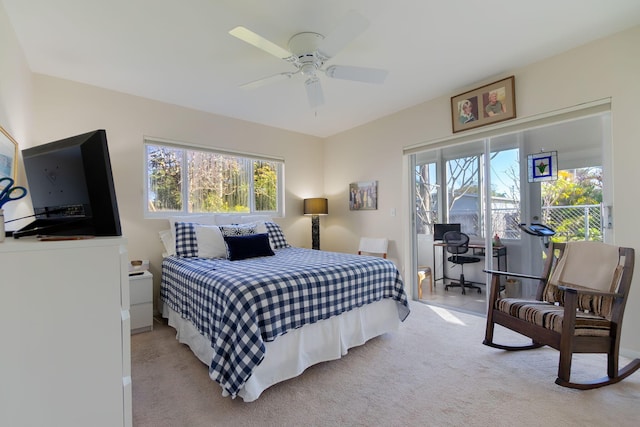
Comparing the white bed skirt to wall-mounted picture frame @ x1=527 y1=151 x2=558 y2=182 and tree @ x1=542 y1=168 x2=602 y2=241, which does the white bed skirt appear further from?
wall-mounted picture frame @ x1=527 y1=151 x2=558 y2=182

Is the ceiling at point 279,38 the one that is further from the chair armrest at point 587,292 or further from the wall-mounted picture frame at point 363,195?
the chair armrest at point 587,292

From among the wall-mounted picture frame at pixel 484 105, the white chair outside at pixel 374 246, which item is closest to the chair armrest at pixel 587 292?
the wall-mounted picture frame at pixel 484 105

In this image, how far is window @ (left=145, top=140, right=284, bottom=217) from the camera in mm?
3463

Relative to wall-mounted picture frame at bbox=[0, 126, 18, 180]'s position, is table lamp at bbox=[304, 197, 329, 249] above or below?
below

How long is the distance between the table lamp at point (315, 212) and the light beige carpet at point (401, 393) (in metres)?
2.21

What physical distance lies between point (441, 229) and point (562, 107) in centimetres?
169

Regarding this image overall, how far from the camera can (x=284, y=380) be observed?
76.7 inches

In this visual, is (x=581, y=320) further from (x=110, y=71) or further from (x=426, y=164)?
(x=110, y=71)

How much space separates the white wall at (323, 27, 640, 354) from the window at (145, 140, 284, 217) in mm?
1473

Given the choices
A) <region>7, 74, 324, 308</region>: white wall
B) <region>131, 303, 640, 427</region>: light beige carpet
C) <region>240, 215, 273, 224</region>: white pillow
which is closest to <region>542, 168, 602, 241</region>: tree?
<region>131, 303, 640, 427</region>: light beige carpet

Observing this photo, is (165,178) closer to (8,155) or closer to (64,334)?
(8,155)

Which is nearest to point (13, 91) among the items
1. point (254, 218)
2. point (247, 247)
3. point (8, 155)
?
point (8, 155)

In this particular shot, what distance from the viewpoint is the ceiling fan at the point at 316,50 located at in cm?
180

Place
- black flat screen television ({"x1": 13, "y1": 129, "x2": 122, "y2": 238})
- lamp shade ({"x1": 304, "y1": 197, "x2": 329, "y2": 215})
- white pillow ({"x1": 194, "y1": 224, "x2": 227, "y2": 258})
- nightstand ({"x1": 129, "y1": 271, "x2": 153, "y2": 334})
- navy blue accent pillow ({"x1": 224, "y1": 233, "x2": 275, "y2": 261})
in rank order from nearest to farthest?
black flat screen television ({"x1": 13, "y1": 129, "x2": 122, "y2": 238}) → nightstand ({"x1": 129, "y1": 271, "x2": 153, "y2": 334}) → navy blue accent pillow ({"x1": 224, "y1": 233, "x2": 275, "y2": 261}) → white pillow ({"x1": 194, "y1": 224, "x2": 227, "y2": 258}) → lamp shade ({"x1": 304, "y1": 197, "x2": 329, "y2": 215})
